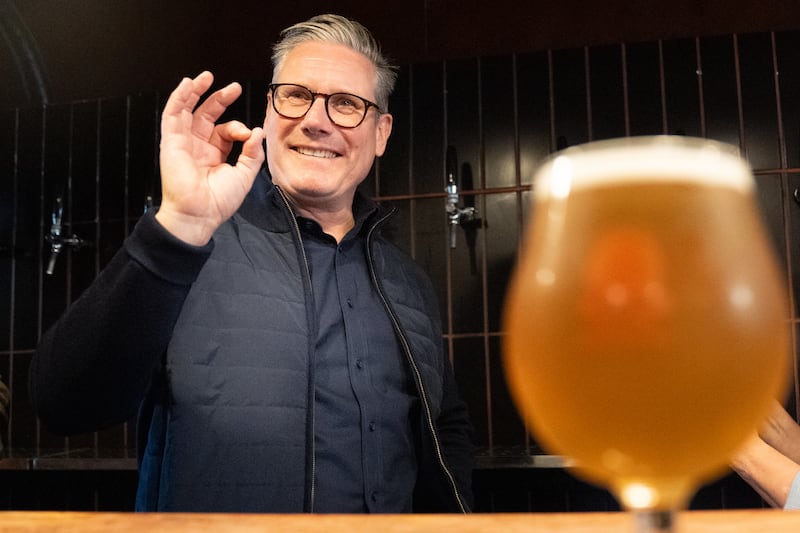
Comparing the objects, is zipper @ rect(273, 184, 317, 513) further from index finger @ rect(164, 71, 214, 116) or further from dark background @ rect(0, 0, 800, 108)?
dark background @ rect(0, 0, 800, 108)

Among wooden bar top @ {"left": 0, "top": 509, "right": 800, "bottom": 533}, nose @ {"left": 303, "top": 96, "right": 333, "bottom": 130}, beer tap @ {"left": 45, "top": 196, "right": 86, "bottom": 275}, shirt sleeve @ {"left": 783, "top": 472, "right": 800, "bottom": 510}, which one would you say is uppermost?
beer tap @ {"left": 45, "top": 196, "right": 86, "bottom": 275}

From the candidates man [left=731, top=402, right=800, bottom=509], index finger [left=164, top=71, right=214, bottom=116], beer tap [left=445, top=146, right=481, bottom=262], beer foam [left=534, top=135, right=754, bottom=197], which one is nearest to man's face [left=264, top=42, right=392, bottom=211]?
index finger [left=164, top=71, right=214, bottom=116]

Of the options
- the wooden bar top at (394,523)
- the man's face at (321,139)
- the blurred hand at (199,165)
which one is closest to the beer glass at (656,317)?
the wooden bar top at (394,523)

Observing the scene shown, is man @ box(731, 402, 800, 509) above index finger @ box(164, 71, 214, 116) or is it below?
below

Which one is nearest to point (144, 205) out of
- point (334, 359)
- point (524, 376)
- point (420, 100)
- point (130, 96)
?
point (130, 96)

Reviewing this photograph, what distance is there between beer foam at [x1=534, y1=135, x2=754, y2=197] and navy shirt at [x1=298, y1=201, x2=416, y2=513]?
1.08m

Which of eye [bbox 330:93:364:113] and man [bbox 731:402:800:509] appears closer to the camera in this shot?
man [bbox 731:402:800:509]

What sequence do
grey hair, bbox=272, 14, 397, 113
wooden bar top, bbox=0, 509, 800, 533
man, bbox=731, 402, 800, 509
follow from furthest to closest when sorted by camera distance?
grey hair, bbox=272, 14, 397, 113, man, bbox=731, 402, 800, 509, wooden bar top, bbox=0, 509, 800, 533

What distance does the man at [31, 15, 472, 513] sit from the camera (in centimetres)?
102

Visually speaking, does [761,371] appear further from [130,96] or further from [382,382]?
[130,96]

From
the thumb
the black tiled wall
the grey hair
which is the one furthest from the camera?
the black tiled wall

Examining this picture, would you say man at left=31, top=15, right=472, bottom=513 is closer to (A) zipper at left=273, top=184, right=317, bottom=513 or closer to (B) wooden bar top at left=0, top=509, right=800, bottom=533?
(A) zipper at left=273, top=184, right=317, bottom=513

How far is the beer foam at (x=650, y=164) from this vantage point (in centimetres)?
37

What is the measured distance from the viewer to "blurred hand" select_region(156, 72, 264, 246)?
975 millimetres
